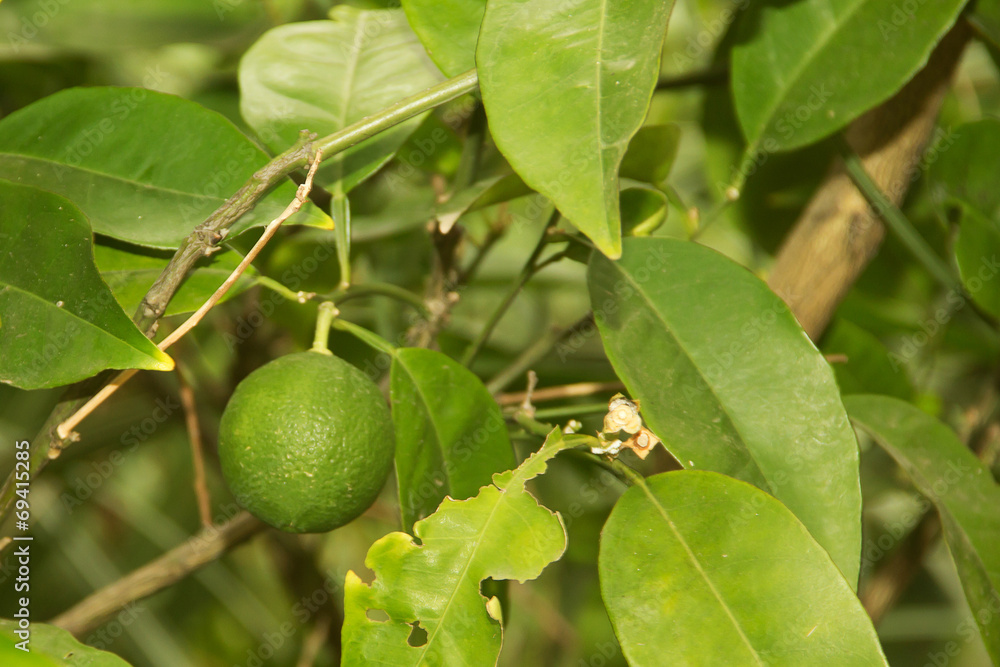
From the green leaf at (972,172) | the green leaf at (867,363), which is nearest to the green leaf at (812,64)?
the green leaf at (972,172)

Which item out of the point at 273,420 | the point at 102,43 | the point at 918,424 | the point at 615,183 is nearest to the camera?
the point at 615,183

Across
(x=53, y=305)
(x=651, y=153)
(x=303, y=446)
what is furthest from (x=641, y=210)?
(x=53, y=305)

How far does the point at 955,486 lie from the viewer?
67 centimetres

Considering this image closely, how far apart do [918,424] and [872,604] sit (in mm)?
377

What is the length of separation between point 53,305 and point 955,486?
0.75m

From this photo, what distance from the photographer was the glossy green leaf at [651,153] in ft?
2.29

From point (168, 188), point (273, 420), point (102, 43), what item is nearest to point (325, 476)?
point (273, 420)

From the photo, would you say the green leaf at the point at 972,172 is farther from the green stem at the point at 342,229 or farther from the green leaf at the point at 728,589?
the green stem at the point at 342,229

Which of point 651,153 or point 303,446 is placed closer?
point 303,446

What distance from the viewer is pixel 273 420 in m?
0.56

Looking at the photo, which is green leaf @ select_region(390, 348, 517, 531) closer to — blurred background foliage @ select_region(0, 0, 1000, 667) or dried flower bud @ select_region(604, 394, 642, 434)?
dried flower bud @ select_region(604, 394, 642, 434)

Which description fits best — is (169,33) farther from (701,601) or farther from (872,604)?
(872,604)

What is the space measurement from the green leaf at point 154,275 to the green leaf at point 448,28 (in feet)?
0.74

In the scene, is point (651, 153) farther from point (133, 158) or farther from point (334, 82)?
point (133, 158)
